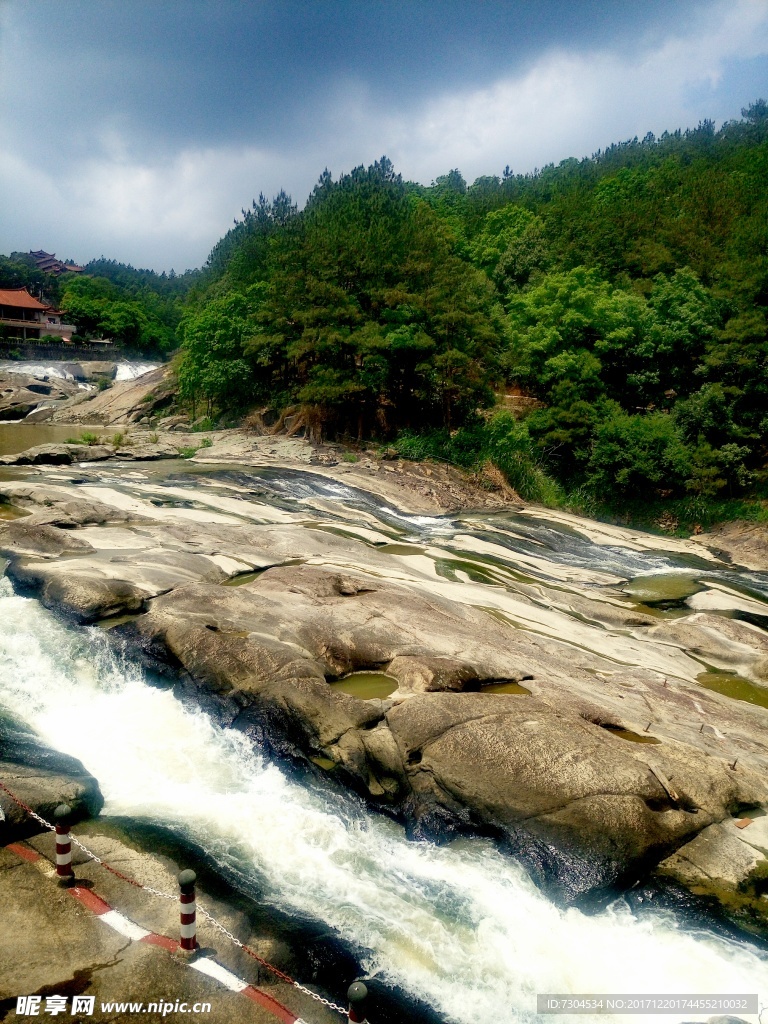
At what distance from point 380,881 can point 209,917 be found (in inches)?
97.1

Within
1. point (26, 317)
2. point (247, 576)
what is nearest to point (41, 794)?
point (247, 576)

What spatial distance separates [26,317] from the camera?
81.6 meters

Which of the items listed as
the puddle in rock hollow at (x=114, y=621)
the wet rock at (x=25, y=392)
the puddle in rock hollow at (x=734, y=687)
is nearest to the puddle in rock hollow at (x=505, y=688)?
the puddle in rock hollow at (x=734, y=687)

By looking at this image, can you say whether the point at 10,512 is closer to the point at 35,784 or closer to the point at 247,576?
the point at 247,576

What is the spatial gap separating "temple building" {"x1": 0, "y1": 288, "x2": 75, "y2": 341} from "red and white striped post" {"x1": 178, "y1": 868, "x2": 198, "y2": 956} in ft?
276

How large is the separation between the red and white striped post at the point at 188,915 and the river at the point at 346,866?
1.57 meters

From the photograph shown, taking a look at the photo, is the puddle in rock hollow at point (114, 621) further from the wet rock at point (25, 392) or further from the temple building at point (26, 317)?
the temple building at point (26, 317)

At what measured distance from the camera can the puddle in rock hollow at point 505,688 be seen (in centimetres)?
1271

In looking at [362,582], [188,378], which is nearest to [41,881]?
[362,582]

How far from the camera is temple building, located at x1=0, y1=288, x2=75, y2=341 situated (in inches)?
3100

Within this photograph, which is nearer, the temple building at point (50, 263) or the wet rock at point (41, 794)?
the wet rock at point (41, 794)

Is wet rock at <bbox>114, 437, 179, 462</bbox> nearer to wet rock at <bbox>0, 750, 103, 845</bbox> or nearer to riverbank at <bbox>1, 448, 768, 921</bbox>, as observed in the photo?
riverbank at <bbox>1, 448, 768, 921</bbox>

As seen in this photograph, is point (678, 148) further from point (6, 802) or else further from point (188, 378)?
point (6, 802)

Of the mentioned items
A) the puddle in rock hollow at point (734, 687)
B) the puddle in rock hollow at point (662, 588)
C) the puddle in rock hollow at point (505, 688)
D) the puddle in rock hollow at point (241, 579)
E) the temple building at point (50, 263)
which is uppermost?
the temple building at point (50, 263)
